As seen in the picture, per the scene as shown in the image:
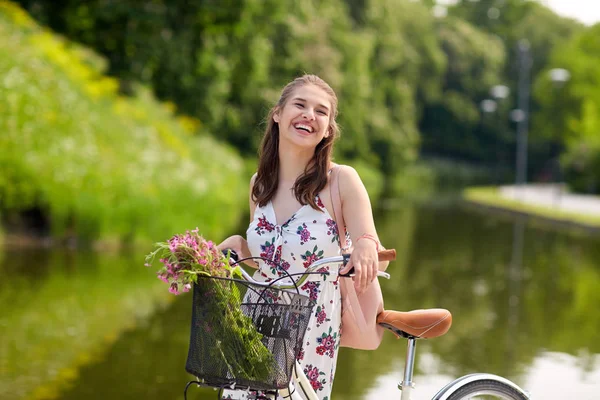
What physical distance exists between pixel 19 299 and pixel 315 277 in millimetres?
7188

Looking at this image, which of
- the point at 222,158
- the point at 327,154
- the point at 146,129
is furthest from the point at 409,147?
the point at 327,154

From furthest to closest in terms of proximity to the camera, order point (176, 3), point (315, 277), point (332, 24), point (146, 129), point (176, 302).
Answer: point (332, 24), point (176, 3), point (146, 129), point (176, 302), point (315, 277)

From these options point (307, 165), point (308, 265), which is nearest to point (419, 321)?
point (308, 265)

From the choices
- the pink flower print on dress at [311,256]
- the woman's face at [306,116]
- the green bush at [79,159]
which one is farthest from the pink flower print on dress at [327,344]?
the green bush at [79,159]

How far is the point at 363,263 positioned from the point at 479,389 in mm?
842

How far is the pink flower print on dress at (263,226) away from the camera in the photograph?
3496 millimetres

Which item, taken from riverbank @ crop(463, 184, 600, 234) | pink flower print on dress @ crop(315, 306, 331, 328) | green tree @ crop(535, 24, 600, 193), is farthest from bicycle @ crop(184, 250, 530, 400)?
green tree @ crop(535, 24, 600, 193)

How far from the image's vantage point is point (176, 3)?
27.0 m

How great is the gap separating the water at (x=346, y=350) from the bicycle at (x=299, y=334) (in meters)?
2.93

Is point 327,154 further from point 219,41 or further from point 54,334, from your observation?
point 219,41

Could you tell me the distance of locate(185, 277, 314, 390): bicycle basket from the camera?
9.81 feet

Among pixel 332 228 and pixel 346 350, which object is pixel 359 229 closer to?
pixel 332 228

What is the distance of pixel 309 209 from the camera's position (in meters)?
3.46

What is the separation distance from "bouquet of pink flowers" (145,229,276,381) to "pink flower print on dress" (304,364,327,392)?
0.40 meters
